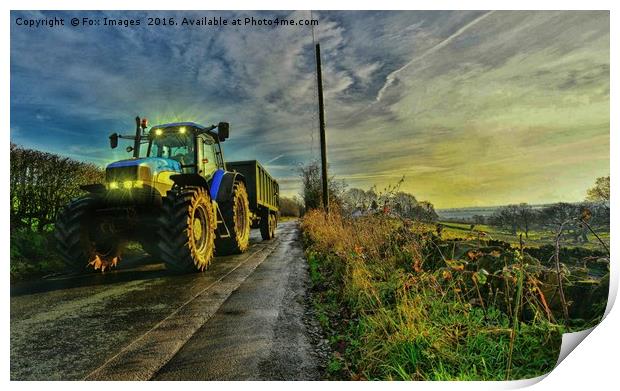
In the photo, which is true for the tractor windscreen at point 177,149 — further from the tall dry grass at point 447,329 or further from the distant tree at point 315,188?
the tall dry grass at point 447,329

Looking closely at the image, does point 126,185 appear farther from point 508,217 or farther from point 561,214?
point 561,214

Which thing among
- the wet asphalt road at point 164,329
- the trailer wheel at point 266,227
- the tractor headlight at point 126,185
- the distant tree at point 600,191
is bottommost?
→ the wet asphalt road at point 164,329

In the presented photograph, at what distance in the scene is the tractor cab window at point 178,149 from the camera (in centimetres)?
593

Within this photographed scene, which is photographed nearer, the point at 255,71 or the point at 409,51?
the point at 409,51

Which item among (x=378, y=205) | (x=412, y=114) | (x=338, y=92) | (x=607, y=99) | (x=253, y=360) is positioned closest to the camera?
(x=253, y=360)

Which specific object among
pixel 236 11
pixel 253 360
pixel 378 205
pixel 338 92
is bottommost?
pixel 253 360

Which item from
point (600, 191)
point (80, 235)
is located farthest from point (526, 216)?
point (80, 235)

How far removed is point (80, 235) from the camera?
4.95 m

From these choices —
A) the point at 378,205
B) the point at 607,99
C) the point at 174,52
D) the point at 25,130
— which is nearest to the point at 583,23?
the point at 607,99

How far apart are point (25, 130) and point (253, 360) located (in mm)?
2631

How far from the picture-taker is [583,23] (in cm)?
317

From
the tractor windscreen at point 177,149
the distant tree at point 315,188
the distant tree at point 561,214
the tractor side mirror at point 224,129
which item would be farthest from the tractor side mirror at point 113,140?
the distant tree at point 561,214

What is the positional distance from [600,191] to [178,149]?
506 centimetres

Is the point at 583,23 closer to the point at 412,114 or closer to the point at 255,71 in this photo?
the point at 412,114
